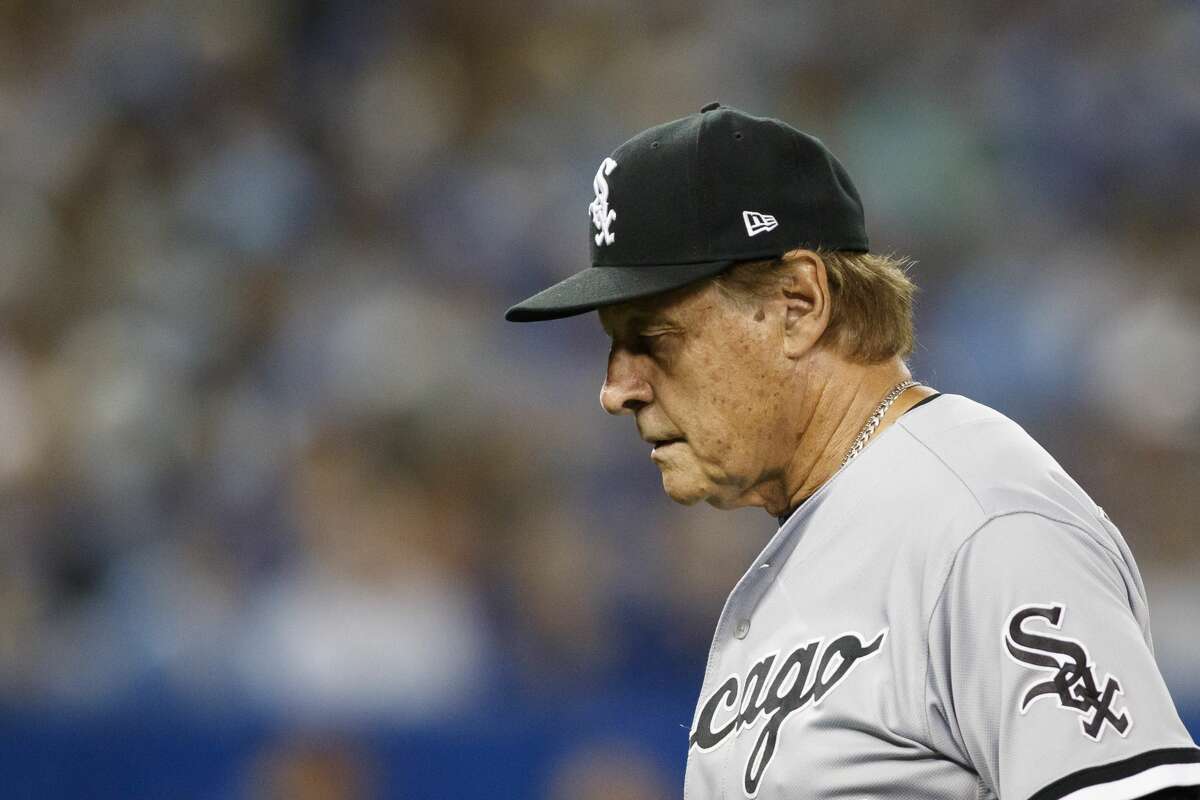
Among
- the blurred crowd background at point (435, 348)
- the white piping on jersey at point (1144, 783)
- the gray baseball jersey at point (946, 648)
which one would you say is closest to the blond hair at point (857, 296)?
the gray baseball jersey at point (946, 648)

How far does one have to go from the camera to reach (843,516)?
5.19 feet

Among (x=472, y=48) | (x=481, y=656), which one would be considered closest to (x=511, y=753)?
(x=481, y=656)

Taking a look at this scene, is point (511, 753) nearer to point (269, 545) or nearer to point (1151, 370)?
point (269, 545)

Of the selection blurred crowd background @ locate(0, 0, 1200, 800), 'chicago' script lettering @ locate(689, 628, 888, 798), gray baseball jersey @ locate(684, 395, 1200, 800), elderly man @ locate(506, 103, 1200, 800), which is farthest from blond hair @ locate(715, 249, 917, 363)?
blurred crowd background @ locate(0, 0, 1200, 800)

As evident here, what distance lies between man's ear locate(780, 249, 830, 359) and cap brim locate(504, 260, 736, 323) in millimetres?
73

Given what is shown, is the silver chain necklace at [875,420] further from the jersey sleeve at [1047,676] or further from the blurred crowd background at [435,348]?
the blurred crowd background at [435,348]

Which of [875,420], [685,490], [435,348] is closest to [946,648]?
[875,420]

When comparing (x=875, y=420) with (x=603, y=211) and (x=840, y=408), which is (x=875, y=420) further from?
(x=603, y=211)

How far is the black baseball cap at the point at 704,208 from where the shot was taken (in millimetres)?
1656

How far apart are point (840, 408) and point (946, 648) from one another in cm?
41

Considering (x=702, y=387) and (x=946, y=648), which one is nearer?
(x=946, y=648)

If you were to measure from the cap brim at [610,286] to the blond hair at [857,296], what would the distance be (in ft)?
0.13

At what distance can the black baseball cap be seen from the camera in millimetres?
1656

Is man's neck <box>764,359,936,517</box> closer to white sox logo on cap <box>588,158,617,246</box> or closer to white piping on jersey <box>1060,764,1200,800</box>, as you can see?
white sox logo on cap <box>588,158,617,246</box>
